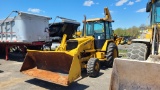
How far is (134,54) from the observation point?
4277mm

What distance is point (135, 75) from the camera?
3021 mm

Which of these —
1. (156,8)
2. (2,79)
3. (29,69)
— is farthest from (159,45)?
(2,79)

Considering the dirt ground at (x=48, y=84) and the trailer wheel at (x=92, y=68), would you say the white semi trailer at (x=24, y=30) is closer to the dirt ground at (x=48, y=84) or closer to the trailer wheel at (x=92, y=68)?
the dirt ground at (x=48, y=84)

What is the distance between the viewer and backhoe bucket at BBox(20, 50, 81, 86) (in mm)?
4972

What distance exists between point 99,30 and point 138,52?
366cm

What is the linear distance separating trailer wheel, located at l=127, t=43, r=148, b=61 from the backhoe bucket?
5.37ft

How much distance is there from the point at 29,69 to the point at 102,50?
3116mm

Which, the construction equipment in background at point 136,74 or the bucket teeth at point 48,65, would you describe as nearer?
the construction equipment in background at point 136,74

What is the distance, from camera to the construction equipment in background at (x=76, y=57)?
5168 mm

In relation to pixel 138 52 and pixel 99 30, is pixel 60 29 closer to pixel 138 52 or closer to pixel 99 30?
pixel 99 30

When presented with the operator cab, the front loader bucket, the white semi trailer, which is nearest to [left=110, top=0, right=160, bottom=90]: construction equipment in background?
the front loader bucket

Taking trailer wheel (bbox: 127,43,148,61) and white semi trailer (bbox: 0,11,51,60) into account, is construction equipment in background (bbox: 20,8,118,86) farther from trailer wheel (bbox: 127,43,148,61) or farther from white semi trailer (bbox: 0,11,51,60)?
white semi trailer (bbox: 0,11,51,60)

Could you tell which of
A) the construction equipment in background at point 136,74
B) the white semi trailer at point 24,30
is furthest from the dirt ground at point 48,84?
the white semi trailer at point 24,30

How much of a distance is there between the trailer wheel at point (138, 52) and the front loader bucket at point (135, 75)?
1.21 m
